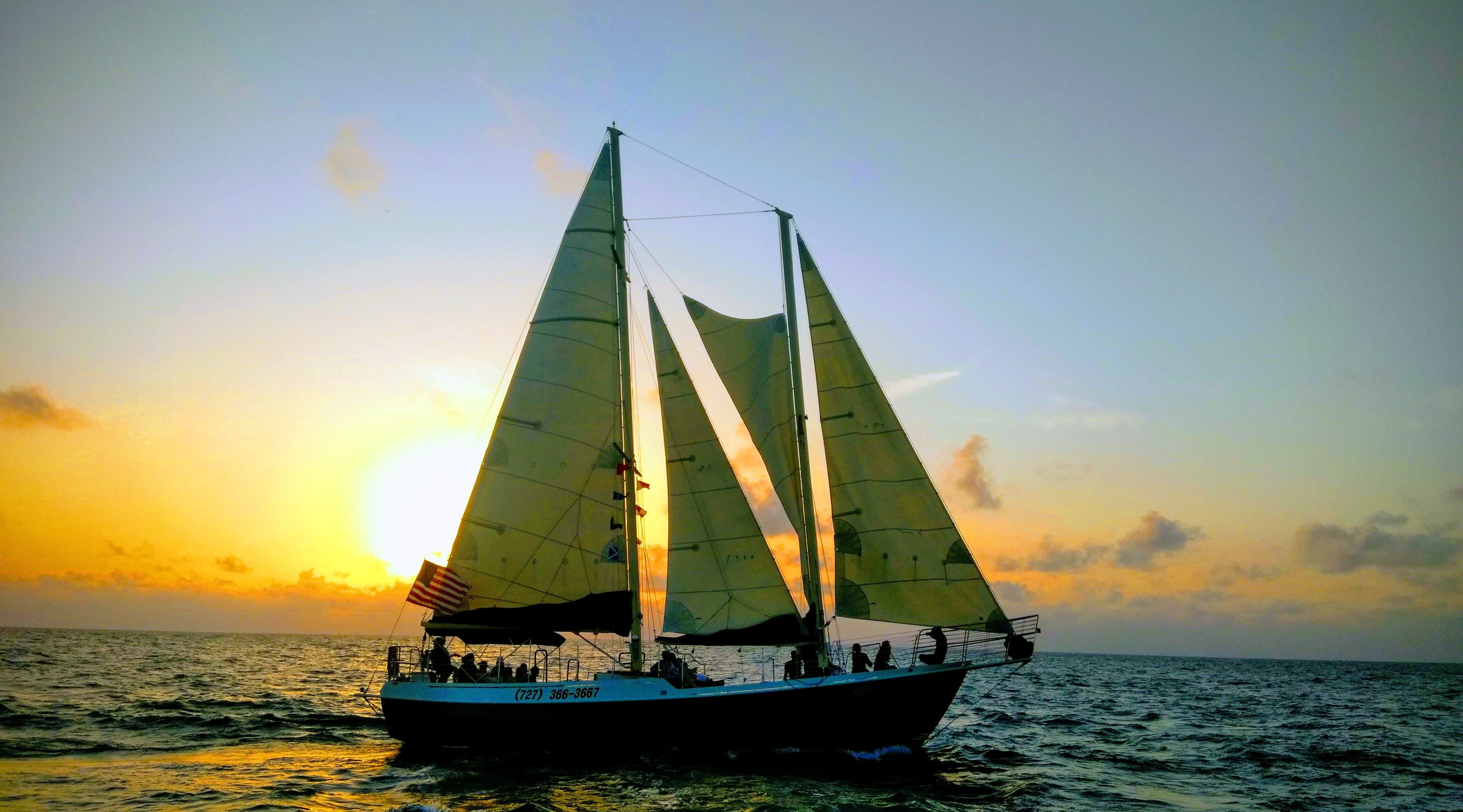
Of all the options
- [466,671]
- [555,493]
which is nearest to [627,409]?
[555,493]

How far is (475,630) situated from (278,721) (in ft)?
49.7

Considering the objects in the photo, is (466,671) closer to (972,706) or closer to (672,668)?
(672,668)

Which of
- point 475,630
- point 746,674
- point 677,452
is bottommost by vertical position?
point 746,674

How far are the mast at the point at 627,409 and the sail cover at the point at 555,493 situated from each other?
182mm

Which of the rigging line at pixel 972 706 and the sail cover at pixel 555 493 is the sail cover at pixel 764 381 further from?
the rigging line at pixel 972 706

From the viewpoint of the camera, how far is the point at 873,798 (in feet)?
65.9

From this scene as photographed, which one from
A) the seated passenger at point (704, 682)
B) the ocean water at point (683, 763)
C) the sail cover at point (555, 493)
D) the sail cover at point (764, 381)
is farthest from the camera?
the sail cover at point (764, 381)

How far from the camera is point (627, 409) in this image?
2586cm

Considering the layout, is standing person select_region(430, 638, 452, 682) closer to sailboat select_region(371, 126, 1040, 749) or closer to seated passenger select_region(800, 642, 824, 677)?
sailboat select_region(371, 126, 1040, 749)

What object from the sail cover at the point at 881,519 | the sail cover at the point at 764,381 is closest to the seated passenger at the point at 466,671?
the sail cover at the point at 764,381

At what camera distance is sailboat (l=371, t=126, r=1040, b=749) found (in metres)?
22.5

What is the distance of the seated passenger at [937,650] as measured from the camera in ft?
77.4

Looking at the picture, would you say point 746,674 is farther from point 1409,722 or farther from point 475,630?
point 475,630

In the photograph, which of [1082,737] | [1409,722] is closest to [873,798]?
[1082,737]
